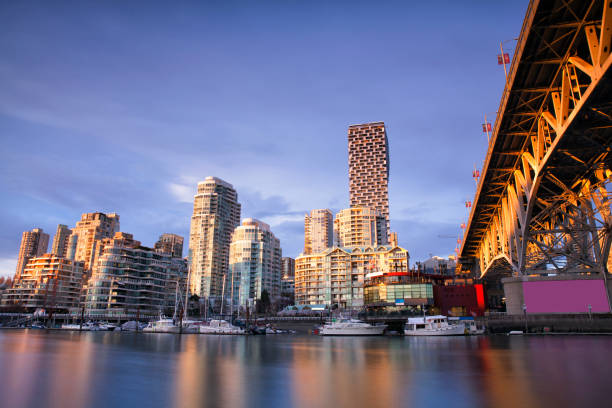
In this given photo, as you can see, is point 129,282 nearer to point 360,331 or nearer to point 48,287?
point 48,287

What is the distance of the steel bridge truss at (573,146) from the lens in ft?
75.0

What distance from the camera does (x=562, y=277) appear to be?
53.2 m

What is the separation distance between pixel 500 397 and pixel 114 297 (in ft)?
431

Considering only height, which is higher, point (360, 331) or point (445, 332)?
point (445, 332)

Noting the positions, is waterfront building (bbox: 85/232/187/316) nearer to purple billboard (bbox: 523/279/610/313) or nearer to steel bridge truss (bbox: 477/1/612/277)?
purple billboard (bbox: 523/279/610/313)

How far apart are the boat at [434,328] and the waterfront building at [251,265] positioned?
338 ft

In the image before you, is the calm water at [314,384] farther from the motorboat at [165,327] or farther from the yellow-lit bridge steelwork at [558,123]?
the motorboat at [165,327]

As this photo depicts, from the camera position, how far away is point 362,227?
183m

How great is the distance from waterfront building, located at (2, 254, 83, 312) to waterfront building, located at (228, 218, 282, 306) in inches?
2266

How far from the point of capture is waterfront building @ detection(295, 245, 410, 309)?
130 metres

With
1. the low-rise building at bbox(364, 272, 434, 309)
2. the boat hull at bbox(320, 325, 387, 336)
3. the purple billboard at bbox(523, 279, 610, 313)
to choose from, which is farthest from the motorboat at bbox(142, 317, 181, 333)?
the purple billboard at bbox(523, 279, 610, 313)

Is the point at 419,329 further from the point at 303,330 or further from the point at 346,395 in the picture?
the point at 346,395

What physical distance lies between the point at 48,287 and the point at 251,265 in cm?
7105

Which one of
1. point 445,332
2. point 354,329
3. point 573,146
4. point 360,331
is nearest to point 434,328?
point 445,332
